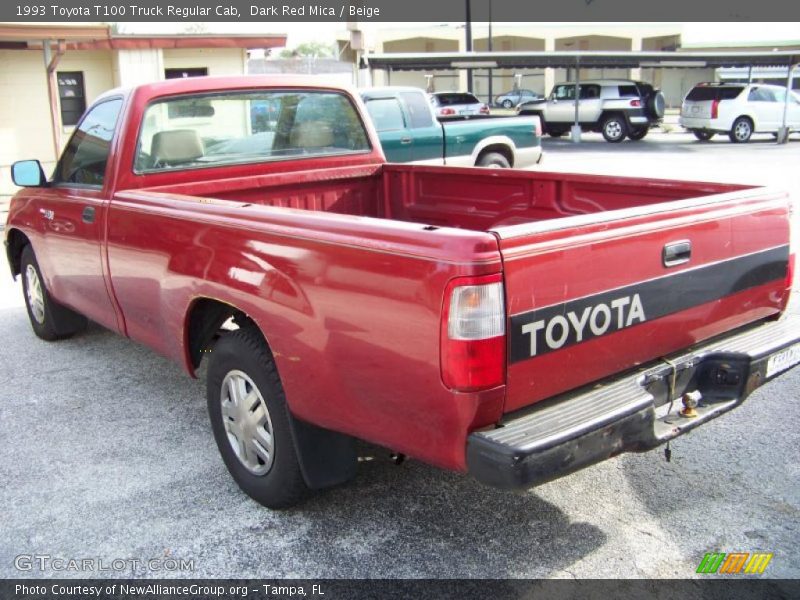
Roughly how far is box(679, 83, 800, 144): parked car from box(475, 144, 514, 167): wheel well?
44.5 ft

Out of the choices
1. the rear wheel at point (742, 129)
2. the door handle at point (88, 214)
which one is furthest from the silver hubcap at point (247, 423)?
the rear wheel at point (742, 129)

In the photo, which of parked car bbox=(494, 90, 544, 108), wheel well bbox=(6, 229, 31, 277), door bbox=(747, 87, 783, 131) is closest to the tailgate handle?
wheel well bbox=(6, 229, 31, 277)

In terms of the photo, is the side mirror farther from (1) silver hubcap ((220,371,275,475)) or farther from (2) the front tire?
(1) silver hubcap ((220,371,275,475))

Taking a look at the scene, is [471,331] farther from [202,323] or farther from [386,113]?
[386,113]

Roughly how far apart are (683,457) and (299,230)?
2.24m

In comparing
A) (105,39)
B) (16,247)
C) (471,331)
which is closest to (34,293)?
(16,247)

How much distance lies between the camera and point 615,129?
26.0 meters

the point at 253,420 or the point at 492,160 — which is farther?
the point at 492,160

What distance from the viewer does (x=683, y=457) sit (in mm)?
3924

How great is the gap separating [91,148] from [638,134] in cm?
2379

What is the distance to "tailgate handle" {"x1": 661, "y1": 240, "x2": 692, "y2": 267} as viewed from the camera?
2.98 meters

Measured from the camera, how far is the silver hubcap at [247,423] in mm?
3393

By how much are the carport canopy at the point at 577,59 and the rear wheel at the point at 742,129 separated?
97 centimetres
